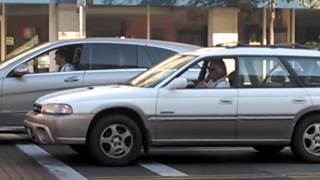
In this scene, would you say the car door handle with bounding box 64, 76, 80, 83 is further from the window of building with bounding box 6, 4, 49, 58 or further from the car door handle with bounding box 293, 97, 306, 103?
the window of building with bounding box 6, 4, 49, 58

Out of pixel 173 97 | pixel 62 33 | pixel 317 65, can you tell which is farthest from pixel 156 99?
pixel 62 33

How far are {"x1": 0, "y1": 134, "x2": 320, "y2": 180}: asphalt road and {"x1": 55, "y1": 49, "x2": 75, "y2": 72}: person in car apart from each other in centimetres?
130

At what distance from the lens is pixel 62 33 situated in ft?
70.5

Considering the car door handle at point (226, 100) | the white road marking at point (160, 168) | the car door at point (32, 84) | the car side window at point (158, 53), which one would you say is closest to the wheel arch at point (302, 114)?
the car door handle at point (226, 100)

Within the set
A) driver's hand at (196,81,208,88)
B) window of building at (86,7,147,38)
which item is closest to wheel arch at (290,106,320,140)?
driver's hand at (196,81,208,88)

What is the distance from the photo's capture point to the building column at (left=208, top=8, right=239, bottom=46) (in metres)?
22.6

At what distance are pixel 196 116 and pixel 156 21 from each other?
12474 millimetres

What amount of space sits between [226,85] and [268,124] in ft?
2.50

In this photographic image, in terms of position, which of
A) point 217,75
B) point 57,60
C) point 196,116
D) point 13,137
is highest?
point 57,60

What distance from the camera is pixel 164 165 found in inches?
400

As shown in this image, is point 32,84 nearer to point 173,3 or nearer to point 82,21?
point 82,21

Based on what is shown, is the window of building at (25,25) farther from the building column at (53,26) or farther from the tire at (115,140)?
the tire at (115,140)

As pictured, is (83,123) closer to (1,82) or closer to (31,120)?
(31,120)

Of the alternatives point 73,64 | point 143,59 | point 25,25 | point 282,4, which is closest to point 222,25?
point 282,4
